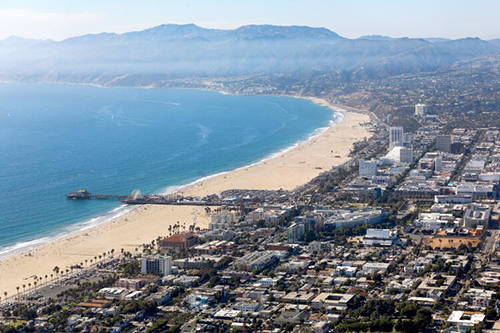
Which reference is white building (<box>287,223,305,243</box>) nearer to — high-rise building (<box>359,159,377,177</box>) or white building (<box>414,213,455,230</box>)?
white building (<box>414,213,455,230</box>)

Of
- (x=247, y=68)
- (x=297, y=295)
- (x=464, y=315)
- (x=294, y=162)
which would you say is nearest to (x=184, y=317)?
(x=297, y=295)

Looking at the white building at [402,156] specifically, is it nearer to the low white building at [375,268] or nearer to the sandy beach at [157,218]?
the sandy beach at [157,218]

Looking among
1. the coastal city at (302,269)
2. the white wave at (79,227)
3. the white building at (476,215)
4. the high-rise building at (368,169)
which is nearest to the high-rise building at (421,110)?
the white wave at (79,227)

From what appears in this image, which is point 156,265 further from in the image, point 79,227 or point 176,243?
point 79,227

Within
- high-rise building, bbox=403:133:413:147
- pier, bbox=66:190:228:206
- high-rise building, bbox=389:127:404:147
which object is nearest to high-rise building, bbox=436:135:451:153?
high-rise building, bbox=403:133:413:147

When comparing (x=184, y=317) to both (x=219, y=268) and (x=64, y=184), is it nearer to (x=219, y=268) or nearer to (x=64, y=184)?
(x=219, y=268)
